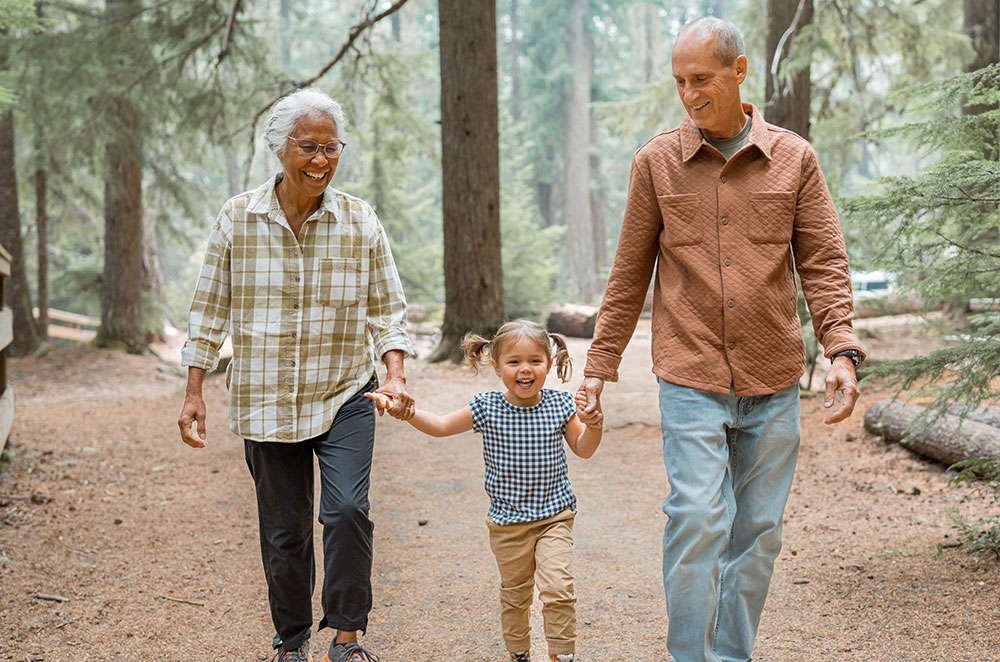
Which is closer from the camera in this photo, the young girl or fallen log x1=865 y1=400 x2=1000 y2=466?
the young girl

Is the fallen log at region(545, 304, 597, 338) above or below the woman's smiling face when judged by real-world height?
below

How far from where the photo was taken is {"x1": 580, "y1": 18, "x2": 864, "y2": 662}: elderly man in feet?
9.26

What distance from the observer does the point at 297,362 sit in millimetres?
3283

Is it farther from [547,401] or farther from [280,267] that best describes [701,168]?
[280,267]

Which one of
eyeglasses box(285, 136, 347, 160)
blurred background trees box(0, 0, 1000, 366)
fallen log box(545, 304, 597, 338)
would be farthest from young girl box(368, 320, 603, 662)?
fallen log box(545, 304, 597, 338)

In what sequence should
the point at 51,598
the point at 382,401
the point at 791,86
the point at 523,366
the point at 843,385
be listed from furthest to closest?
the point at 791,86 < the point at 51,598 < the point at 523,366 < the point at 382,401 < the point at 843,385

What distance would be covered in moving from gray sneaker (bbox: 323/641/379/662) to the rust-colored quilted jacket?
4.84ft

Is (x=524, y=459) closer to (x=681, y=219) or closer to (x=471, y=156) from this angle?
(x=681, y=219)

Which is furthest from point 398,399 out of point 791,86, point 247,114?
point 247,114

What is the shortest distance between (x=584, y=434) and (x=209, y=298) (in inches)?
56.8

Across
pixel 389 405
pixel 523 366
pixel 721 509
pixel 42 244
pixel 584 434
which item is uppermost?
pixel 42 244

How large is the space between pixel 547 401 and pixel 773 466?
0.89 meters

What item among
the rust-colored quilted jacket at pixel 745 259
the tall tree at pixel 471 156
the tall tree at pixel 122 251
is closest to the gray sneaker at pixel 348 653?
the rust-colored quilted jacket at pixel 745 259

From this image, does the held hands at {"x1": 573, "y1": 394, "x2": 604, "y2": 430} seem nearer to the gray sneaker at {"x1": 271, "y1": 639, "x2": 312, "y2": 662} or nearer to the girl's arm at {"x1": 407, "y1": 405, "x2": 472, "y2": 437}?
the girl's arm at {"x1": 407, "y1": 405, "x2": 472, "y2": 437}
